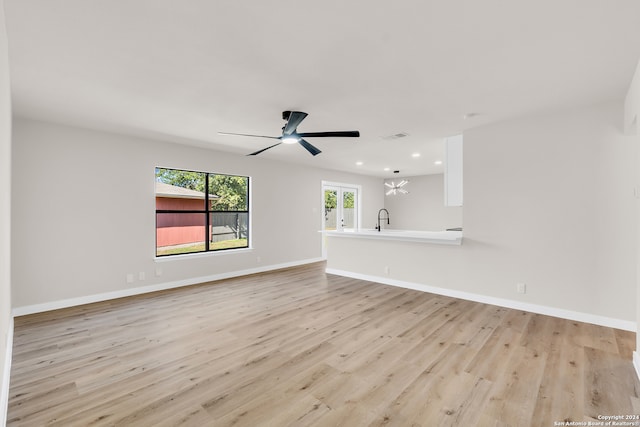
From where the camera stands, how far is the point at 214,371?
8.01ft

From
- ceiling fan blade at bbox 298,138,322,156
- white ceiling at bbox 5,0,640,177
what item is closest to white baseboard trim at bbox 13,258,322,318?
white ceiling at bbox 5,0,640,177

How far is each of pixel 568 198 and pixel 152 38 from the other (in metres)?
4.37

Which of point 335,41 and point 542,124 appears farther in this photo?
point 542,124

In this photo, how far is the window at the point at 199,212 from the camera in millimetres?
5176

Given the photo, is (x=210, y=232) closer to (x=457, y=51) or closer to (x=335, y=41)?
(x=335, y=41)

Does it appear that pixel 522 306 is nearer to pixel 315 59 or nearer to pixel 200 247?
pixel 315 59

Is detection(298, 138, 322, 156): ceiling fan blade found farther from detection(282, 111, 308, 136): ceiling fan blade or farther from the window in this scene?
the window

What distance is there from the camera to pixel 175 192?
5.33 meters

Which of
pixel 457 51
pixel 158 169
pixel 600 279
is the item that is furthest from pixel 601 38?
pixel 158 169

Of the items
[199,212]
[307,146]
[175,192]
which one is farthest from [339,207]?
[307,146]

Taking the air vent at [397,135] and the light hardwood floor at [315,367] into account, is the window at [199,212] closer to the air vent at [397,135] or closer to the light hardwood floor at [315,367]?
the light hardwood floor at [315,367]

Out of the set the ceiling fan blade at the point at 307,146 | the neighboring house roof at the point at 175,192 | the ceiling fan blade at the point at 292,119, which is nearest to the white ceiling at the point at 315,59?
the ceiling fan blade at the point at 292,119

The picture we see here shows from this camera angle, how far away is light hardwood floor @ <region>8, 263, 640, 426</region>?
194 cm

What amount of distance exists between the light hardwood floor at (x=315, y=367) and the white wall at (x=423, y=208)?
202 inches
